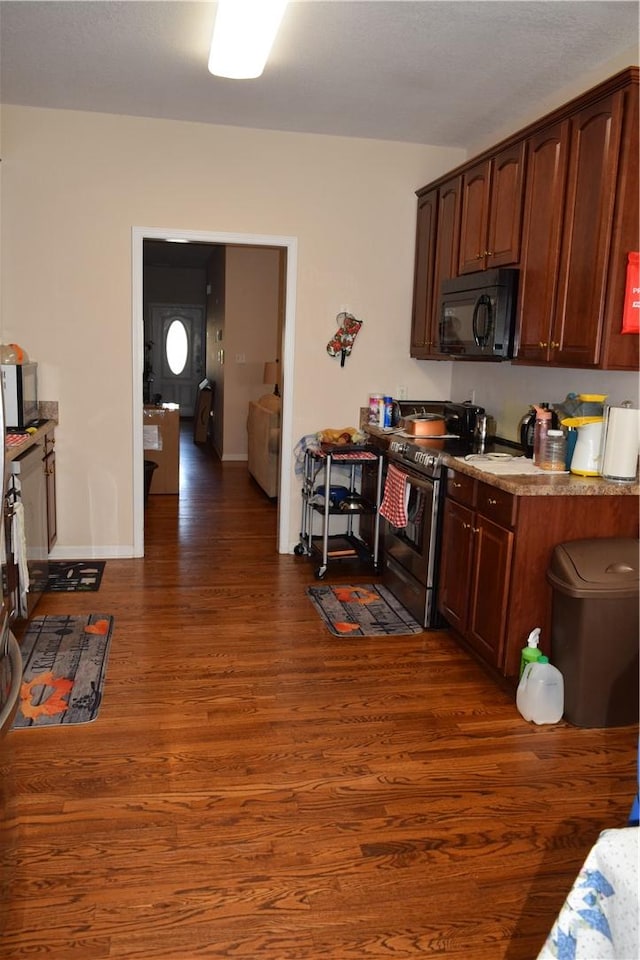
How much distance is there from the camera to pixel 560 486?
2982mm

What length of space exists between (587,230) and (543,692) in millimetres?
1846

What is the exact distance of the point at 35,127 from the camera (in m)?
4.43

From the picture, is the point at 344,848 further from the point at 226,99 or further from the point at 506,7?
the point at 226,99

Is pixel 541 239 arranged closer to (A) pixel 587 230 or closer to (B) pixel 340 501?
(A) pixel 587 230

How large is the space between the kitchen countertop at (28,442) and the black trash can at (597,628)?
2.40 meters

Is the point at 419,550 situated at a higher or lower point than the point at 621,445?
lower

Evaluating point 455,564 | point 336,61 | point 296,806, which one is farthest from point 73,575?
point 336,61

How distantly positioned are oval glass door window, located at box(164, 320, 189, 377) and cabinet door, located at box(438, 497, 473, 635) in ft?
33.3

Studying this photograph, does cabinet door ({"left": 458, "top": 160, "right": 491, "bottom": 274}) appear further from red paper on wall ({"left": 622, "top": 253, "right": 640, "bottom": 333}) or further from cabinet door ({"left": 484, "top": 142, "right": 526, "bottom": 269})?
red paper on wall ({"left": 622, "top": 253, "right": 640, "bottom": 333})

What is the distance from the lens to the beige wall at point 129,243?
452 centimetres

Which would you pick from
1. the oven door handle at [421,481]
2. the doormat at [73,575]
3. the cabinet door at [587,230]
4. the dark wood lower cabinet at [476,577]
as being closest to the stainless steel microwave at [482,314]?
the cabinet door at [587,230]

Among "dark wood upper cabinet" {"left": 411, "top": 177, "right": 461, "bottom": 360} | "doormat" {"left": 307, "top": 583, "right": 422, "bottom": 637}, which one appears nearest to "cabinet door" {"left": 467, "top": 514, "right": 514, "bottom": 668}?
"doormat" {"left": 307, "top": 583, "right": 422, "bottom": 637}

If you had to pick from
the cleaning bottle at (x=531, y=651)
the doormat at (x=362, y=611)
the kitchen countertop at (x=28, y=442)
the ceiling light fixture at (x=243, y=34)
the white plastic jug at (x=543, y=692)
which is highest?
the ceiling light fixture at (x=243, y=34)

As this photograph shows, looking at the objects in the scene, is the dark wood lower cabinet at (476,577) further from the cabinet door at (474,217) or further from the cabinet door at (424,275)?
the cabinet door at (424,275)
